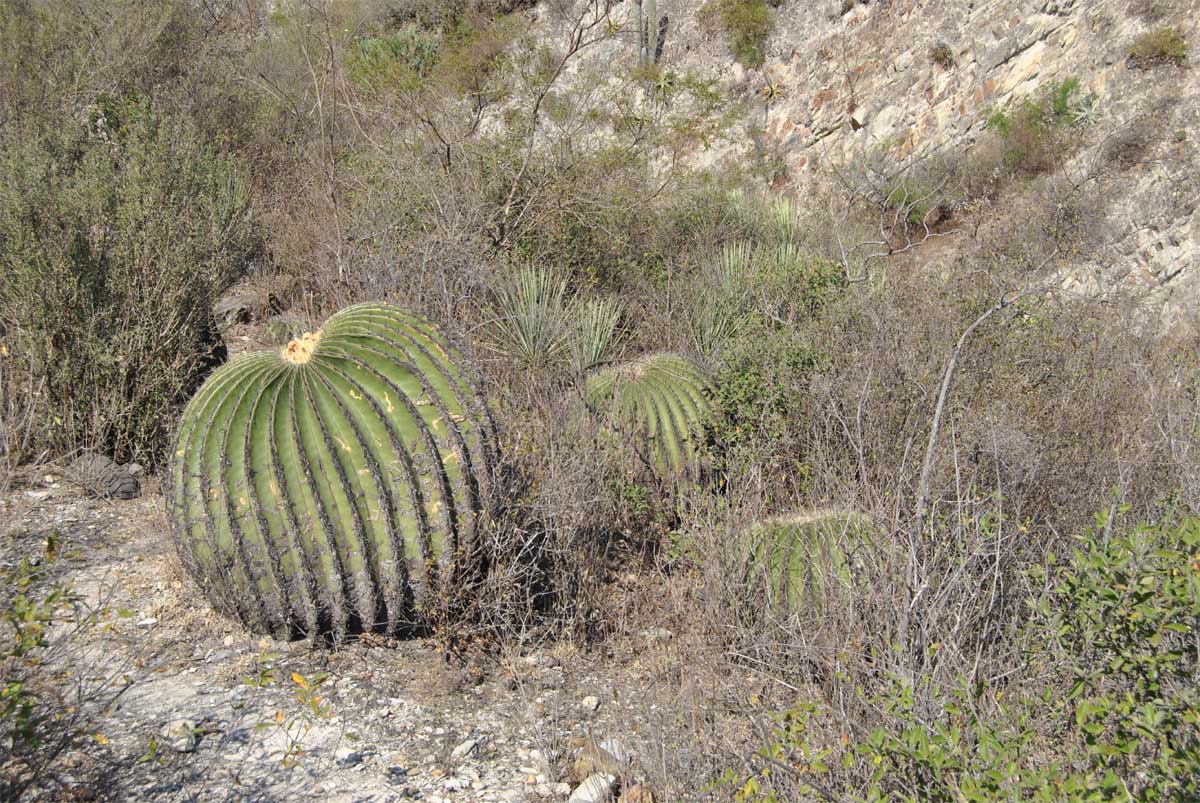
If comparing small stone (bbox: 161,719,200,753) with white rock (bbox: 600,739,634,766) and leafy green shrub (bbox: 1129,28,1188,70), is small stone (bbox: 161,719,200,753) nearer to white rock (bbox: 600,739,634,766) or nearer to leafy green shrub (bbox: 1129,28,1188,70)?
white rock (bbox: 600,739,634,766)

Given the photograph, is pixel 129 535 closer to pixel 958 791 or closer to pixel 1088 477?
pixel 958 791

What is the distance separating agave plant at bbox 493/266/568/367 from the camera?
22.5 ft

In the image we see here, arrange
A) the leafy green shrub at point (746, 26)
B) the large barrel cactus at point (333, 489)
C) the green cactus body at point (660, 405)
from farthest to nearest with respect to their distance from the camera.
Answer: the leafy green shrub at point (746, 26) → the green cactus body at point (660, 405) → the large barrel cactus at point (333, 489)

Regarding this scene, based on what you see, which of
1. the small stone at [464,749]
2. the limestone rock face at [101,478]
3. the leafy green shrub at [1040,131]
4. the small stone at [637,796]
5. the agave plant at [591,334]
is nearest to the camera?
the small stone at [637,796]

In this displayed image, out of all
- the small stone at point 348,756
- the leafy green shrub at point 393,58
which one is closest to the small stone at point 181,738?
the small stone at point 348,756

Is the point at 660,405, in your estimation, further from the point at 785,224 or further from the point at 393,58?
the point at 393,58

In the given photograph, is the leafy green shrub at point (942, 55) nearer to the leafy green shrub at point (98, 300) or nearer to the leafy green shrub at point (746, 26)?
the leafy green shrub at point (746, 26)

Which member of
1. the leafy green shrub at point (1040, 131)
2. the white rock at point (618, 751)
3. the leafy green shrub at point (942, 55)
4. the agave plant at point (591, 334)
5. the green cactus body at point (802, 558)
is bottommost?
the white rock at point (618, 751)

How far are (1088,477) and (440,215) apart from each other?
560 centimetres

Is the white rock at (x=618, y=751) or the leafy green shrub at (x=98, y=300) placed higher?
the leafy green shrub at (x=98, y=300)

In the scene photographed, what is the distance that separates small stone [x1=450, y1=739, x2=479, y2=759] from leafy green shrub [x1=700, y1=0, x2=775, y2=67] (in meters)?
14.1

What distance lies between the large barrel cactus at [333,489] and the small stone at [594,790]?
41.6 inches

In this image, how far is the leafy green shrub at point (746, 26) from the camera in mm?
15641

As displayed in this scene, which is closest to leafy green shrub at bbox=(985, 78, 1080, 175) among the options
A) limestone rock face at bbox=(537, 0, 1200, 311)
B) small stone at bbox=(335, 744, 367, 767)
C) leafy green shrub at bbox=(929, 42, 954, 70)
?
limestone rock face at bbox=(537, 0, 1200, 311)
